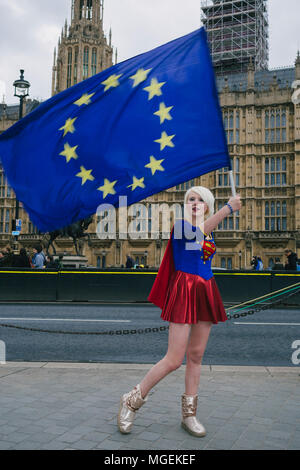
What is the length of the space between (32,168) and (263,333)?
5.39 meters

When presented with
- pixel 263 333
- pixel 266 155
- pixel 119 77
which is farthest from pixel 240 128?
pixel 119 77

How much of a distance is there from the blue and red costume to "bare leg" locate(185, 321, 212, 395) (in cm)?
10

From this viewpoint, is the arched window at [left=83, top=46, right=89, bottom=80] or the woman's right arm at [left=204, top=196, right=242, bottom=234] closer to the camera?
the woman's right arm at [left=204, top=196, right=242, bottom=234]

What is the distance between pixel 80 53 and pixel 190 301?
178 ft

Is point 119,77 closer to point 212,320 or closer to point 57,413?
point 212,320

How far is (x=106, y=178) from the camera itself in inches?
159

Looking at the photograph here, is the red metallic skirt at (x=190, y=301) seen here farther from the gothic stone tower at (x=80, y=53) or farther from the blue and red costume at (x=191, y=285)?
the gothic stone tower at (x=80, y=53)

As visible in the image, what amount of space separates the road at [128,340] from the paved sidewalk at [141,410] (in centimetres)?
89

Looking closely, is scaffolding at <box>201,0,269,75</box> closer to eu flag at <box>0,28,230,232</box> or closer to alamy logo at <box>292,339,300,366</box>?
alamy logo at <box>292,339,300,366</box>

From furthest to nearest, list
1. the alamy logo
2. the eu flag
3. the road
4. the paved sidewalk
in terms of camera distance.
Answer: the road < the alamy logo < the eu flag < the paved sidewalk

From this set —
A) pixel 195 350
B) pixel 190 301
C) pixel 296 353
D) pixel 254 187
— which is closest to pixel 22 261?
pixel 296 353

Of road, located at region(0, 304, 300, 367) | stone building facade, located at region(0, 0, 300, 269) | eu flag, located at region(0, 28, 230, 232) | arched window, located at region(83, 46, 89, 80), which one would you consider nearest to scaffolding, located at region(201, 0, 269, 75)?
stone building facade, located at region(0, 0, 300, 269)

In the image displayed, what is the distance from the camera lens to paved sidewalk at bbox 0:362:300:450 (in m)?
2.95

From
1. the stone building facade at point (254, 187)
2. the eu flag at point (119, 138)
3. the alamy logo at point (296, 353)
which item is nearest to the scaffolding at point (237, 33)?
the stone building facade at point (254, 187)
